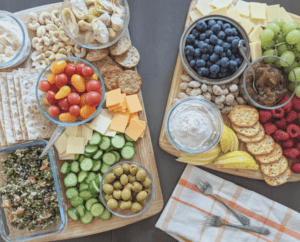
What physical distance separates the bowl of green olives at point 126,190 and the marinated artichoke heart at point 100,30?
34.5 inches

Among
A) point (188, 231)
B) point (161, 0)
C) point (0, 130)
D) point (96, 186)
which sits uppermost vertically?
point (161, 0)

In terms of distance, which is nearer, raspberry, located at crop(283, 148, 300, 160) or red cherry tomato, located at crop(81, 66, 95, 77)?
red cherry tomato, located at crop(81, 66, 95, 77)

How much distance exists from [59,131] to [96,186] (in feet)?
1.55

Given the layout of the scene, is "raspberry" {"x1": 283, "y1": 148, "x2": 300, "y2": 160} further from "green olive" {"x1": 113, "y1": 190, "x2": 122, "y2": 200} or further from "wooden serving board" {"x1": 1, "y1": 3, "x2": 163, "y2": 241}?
"green olive" {"x1": 113, "y1": 190, "x2": 122, "y2": 200}

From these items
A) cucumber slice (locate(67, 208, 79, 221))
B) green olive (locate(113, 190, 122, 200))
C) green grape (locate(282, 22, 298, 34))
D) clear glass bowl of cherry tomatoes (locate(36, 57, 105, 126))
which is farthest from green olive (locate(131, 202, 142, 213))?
green grape (locate(282, 22, 298, 34))

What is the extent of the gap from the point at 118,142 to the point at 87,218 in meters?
0.60

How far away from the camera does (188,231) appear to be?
1789 mm

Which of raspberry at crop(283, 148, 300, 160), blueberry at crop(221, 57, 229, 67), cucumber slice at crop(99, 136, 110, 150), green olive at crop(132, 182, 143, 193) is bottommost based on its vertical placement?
green olive at crop(132, 182, 143, 193)

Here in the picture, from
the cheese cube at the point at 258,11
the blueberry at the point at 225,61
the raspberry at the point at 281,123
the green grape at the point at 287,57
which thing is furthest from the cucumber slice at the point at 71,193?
the cheese cube at the point at 258,11

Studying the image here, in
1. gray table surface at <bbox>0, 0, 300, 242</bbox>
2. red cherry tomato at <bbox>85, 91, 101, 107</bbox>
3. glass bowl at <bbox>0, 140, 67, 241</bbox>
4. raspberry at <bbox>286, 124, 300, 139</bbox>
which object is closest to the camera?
red cherry tomato at <bbox>85, 91, 101, 107</bbox>

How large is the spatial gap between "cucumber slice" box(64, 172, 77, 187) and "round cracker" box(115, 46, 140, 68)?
0.91m

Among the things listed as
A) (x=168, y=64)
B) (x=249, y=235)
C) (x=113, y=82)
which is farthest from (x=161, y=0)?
(x=249, y=235)

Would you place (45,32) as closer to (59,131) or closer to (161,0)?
(59,131)

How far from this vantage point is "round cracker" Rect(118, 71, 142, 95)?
67.3 inches
